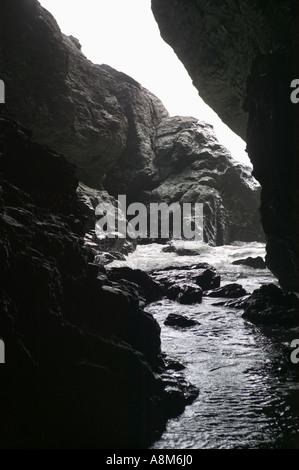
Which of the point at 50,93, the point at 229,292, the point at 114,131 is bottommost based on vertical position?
the point at 229,292

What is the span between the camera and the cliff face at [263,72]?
13.7 m

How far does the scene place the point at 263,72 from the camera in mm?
15203

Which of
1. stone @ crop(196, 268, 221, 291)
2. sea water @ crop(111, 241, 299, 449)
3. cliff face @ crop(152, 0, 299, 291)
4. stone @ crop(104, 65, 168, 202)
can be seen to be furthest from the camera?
stone @ crop(104, 65, 168, 202)

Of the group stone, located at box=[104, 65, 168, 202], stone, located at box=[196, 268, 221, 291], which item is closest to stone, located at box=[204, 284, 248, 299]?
stone, located at box=[196, 268, 221, 291]

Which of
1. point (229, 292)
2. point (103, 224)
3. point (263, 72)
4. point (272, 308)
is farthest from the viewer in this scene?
point (103, 224)

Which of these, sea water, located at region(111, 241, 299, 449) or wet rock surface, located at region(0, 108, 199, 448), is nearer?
wet rock surface, located at region(0, 108, 199, 448)

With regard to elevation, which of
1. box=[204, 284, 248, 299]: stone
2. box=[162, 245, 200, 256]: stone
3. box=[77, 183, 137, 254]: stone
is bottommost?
box=[204, 284, 248, 299]: stone

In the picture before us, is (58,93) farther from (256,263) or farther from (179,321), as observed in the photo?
(179,321)

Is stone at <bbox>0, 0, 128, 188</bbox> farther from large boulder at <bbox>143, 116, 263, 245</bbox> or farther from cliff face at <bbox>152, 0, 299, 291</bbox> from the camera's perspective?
cliff face at <bbox>152, 0, 299, 291</bbox>

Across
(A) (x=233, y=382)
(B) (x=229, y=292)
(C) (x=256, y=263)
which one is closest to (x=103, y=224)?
(C) (x=256, y=263)

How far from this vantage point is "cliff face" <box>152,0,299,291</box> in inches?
541

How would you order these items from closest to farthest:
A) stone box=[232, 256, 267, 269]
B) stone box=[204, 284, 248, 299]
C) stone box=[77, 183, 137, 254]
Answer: stone box=[204, 284, 248, 299]
stone box=[77, 183, 137, 254]
stone box=[232, 256, 267, 269]
